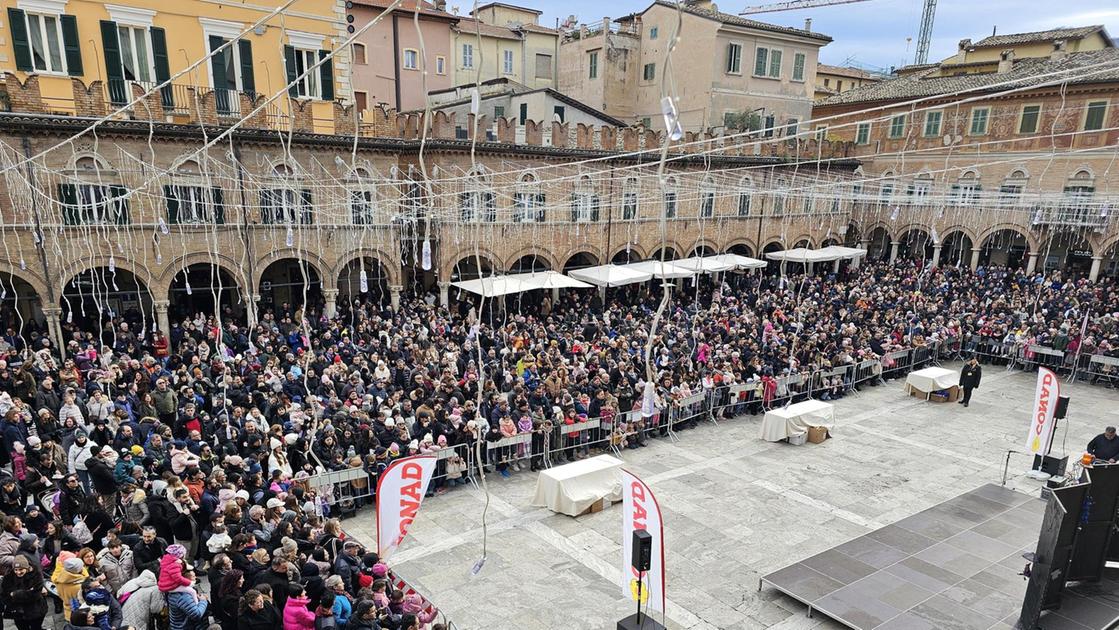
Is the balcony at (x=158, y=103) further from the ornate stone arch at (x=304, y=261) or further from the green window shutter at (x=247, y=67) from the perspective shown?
the ornate stone arch at (x=304, y=261)

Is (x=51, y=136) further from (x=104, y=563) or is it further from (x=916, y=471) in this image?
(x=916, y=471)

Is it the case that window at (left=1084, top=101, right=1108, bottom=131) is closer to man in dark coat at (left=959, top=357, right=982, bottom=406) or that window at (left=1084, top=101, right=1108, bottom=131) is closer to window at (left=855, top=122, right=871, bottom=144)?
window at (left=855, top=122, right=871, bottom=144)

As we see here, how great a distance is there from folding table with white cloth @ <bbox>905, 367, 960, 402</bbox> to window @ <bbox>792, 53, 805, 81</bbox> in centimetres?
2163

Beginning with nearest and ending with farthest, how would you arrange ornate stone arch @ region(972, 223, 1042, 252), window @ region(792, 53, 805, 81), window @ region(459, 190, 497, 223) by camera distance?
1. window @ region(459, 190, 497, 223)
2. ornate stone arch @ region(972, 223, 1042, 252)
3. window @ region(792, 53, 805, 81)

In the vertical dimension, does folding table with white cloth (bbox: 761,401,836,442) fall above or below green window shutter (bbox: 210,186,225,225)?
below

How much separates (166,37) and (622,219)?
16.3 metres

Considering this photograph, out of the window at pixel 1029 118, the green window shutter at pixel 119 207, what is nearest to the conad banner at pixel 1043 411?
the green window shutter at pixel 119 207

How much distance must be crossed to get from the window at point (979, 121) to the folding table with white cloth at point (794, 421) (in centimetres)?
2461

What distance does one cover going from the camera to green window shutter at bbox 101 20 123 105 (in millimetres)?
18547

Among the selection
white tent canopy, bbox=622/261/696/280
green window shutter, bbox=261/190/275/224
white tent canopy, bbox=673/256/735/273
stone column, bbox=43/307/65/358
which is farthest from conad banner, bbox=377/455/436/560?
white tent canopy, bbox=673/256/735/273

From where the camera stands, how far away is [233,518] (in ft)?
26.4

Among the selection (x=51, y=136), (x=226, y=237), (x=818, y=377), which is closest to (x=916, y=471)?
(x=818, y=377)

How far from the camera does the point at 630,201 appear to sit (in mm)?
Answer: 27219

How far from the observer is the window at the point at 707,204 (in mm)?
29578
